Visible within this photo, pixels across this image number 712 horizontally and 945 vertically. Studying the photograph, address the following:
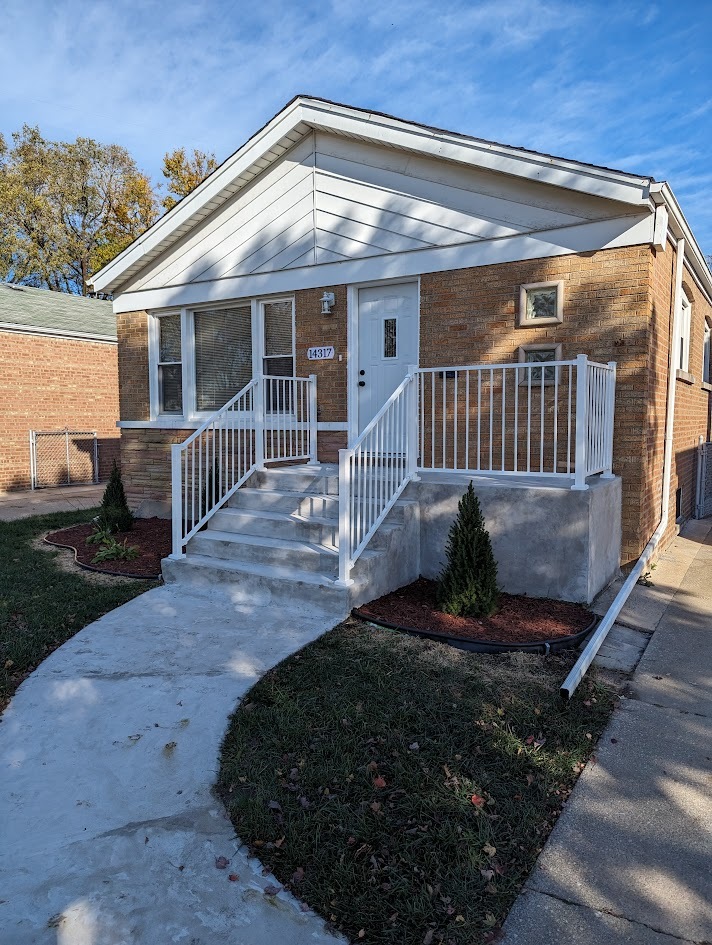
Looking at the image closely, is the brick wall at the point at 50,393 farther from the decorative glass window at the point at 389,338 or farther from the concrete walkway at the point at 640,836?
the concrete walkway at the point at 640,836

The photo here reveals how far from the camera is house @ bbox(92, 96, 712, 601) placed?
5.53 meters

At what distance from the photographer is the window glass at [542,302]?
252 inches

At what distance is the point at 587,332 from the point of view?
20.3 ft

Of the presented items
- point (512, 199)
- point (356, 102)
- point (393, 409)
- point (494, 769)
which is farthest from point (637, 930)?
point (356, 102)

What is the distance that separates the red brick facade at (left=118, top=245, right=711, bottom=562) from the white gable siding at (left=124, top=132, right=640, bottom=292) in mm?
431

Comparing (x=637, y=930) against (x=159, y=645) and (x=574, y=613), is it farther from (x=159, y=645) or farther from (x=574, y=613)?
(x=159, y=645)

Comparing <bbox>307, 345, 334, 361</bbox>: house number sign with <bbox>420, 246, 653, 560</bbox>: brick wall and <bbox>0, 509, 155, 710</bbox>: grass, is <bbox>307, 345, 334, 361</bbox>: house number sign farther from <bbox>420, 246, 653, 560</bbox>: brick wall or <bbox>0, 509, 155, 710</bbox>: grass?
<bbox>0, 509, 155, 710</bbox>: grass

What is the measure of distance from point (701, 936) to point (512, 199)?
6.22 m

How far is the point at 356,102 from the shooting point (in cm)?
708

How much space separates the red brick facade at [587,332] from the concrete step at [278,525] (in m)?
1.87

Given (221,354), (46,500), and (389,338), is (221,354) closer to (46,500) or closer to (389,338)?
(389,338)

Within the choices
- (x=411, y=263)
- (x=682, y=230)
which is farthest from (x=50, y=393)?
(x=682, y=230)

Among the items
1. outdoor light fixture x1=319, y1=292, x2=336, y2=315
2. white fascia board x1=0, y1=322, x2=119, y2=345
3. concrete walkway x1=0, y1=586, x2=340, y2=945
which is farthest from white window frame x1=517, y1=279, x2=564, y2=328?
white fascia board x1=0, y1=322, x2=119, y2=345

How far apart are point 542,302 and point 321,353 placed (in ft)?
8.90
